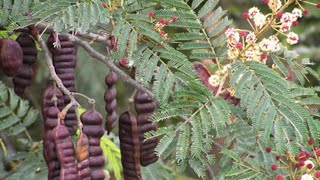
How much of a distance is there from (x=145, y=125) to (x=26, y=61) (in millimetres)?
380

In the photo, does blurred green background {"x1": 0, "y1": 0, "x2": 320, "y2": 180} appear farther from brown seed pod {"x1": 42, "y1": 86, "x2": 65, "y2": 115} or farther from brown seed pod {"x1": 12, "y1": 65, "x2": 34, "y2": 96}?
brown seed pod {"x1": 42, "y1": 86, "x2": 65, "y2": 115}

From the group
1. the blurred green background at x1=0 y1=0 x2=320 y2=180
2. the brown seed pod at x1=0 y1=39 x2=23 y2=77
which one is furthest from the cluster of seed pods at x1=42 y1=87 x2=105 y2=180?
the blurred green background at x1=0 y1=0 x2=320 y2=180

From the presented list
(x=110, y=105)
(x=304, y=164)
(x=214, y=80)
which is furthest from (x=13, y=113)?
(x=304, y=164)

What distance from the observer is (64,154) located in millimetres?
1757

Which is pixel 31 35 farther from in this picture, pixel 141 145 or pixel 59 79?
pixel 141 145

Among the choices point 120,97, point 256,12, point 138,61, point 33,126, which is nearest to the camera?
point 138,61

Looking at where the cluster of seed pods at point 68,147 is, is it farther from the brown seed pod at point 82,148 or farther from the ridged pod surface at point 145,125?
the ridged pod surface at point 145,125

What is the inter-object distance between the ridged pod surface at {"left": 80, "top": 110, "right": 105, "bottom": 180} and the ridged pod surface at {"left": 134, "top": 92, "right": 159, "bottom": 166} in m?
0.24

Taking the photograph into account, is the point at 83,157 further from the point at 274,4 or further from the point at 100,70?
the point at 100,70

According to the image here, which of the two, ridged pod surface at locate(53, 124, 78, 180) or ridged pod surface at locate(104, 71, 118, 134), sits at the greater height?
ridged pod surface at locate(104, 71, 118, 134)

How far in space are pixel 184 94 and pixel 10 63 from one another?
1.53 ft

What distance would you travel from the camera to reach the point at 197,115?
1.88m

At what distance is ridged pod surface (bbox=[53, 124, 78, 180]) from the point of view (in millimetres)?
1754

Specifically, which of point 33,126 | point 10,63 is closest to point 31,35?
point 10,63
